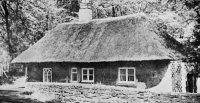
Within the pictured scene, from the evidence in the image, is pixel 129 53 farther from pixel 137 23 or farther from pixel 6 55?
pixel 6 55

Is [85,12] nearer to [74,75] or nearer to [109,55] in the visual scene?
[74,75]

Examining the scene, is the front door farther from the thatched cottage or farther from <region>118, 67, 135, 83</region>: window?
<region>118, 67, 135, 83</region>: window

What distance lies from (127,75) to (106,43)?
343 centimetres

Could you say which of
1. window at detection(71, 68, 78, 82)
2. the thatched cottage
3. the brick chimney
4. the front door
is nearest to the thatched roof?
the thatched cottage

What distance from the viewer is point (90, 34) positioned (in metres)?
25.0

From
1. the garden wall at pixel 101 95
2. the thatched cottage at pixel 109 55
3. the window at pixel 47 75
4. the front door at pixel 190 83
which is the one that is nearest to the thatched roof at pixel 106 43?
the thatched cottage at pixel 109 55

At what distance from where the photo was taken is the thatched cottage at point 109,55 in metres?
19.9

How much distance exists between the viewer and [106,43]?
2277 centimetres

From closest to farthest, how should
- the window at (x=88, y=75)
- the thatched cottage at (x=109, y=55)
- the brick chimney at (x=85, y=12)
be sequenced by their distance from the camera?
the thatched cottage at (x=109, y=55) → the window at (x=88, y=75) → the brick chimney at (x=85, y=12)

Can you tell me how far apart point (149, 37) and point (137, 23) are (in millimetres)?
2570

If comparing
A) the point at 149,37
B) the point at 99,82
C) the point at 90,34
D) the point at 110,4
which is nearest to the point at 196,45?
the point at 149,37

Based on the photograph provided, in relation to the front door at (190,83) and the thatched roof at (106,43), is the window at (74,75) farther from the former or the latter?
the front door at (190,83)

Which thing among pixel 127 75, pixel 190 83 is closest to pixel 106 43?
pixel 127 75

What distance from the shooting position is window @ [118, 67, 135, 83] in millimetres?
20859
